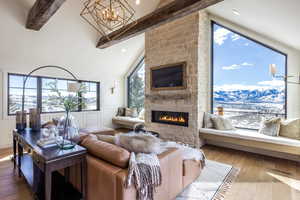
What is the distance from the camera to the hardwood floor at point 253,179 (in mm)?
2207

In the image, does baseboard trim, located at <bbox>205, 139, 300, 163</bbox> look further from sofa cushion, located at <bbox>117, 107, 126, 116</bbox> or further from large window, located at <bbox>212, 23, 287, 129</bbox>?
sofa cushion, located at <bbox>117, 107, 126, 116</bbox>

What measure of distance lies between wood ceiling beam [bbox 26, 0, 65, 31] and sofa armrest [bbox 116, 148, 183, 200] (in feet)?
9.58

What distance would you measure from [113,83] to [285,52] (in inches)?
220

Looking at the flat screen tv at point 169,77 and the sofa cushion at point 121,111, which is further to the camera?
the sofa cushion at point 121,111

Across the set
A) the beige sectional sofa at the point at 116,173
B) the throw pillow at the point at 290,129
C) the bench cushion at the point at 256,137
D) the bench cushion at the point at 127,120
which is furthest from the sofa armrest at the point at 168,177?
the bench cushion at the point at 127,120

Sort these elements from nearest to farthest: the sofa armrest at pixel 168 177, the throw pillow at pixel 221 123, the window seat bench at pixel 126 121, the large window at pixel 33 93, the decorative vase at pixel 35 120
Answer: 1. the sofa armrest at pixel 168 177
2. the decorative vase at pixel 35 120
3. the throw pillow at pixel 221 123
4. the large window at pixel 33 93
5. the window seat bench at pixel 126 121

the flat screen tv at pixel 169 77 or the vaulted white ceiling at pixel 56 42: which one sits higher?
the vaulted white ceiling at pixel 56 42

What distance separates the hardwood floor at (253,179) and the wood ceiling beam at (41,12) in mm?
2998

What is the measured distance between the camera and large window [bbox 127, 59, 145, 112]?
21.4 ft

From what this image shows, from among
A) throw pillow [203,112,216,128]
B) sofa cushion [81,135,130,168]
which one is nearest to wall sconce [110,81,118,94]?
throw pillow [203,112,216,128]

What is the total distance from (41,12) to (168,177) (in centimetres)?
360

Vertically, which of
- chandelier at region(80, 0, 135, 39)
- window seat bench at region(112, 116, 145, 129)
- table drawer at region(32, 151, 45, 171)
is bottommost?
window seat bench at region(112, 116, 145, 129)

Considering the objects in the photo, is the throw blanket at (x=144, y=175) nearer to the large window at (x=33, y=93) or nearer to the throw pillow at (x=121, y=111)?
the large window at (x=33, y=93)

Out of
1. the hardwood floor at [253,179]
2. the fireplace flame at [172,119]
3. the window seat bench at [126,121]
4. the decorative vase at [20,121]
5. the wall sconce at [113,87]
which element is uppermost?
the wall sconce at [113,87]
